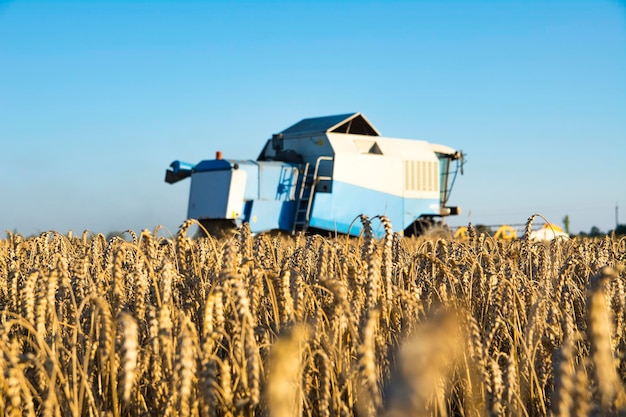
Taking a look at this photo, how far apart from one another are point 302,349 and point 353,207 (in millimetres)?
13194

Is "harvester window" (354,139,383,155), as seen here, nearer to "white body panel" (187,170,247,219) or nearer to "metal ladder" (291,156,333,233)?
"metal ladder" (291,156,333,233)

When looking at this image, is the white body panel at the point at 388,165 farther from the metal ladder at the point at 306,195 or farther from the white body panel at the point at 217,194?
the white body panel at the point at 217,194

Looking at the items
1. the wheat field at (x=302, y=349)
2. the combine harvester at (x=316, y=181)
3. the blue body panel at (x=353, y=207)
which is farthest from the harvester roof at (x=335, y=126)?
the wheat field at (x=302, y=349)

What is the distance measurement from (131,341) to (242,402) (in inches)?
11.7

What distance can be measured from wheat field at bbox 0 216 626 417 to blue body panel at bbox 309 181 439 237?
10.7 metres

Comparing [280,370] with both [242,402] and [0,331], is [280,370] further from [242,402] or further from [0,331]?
[0,331]

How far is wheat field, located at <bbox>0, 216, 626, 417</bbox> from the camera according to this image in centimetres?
113

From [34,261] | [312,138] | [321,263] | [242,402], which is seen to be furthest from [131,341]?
[312,138]

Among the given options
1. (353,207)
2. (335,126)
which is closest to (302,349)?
(353,207)

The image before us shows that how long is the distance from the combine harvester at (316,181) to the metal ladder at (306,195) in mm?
Result: 22

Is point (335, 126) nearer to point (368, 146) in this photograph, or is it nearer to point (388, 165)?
point (368, 146)

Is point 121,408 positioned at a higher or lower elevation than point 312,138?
lower

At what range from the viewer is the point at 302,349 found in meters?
1.71

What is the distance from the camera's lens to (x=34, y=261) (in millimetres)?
4141
